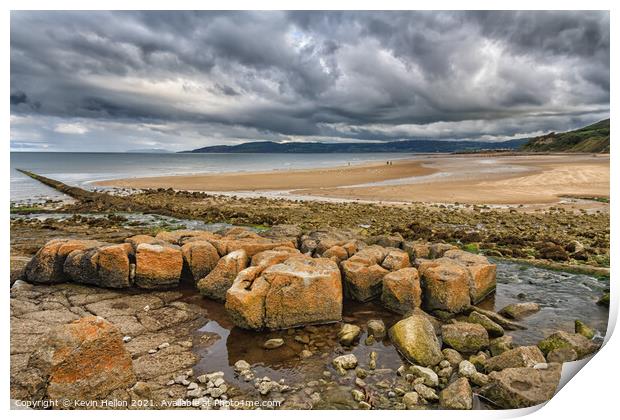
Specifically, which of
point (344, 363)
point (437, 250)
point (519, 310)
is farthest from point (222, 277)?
point (519, 310)

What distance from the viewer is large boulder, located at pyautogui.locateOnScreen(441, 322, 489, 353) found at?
7.41m

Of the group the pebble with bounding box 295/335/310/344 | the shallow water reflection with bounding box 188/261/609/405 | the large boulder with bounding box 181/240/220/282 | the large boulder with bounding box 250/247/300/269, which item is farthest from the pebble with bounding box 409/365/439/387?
the large boulder with bounding box 181/240/220/282

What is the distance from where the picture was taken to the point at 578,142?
116 metres

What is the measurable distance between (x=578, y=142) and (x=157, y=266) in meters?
138

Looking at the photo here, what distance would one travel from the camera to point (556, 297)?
33.5 ft

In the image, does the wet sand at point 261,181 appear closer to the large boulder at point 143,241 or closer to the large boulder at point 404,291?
the large boulder at point 143,241

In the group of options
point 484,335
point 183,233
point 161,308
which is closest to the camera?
point 484,335

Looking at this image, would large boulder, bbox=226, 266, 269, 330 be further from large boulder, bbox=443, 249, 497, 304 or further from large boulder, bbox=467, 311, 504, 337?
large boulder, bbox=443, 249, 497, 304

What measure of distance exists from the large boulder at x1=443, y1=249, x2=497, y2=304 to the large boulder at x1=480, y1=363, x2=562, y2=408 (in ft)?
11.4

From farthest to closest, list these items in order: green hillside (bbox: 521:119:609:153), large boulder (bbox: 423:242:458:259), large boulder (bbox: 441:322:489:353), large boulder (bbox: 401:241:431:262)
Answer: green hillside (bbox: 521:119:609:153) < large boulder (bbox: 401:241:431:262) < large boulder (bbox: 423:242:458:259) < large boulder (bbox: 441:322:489:353)

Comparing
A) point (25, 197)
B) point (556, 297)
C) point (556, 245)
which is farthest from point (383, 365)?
point (25, 197)

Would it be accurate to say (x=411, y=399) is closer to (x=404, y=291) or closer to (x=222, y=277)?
(x=404, y=291)
